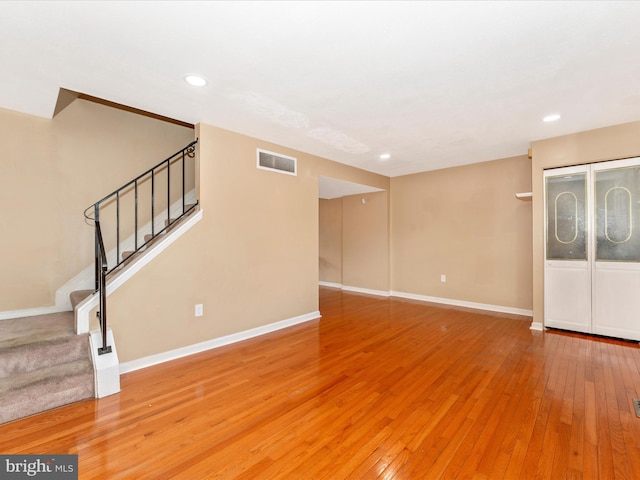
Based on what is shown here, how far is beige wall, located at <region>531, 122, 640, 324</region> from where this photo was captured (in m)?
3.51

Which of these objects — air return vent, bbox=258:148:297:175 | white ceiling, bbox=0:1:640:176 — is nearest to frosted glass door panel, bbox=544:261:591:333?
white ceiling, bbox=0:1:640:176

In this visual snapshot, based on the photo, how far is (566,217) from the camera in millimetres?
3949

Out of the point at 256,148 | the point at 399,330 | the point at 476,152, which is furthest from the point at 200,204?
the point at 476,152

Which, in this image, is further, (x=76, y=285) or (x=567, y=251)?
(x=567, y=251)

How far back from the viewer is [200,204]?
11.3 feet

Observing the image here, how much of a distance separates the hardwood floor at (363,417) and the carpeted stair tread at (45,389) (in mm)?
86

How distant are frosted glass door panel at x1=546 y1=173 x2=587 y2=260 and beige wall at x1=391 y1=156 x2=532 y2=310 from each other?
0.80 metres

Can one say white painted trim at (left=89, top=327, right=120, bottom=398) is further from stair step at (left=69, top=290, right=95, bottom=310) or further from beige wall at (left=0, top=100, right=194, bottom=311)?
beige wall at (left=0, top=100, right=194, bottom=311)

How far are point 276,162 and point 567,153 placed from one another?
3936 mm

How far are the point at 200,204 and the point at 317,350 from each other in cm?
219

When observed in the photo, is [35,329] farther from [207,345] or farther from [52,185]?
[52,185]

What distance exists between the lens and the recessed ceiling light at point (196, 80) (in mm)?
2459

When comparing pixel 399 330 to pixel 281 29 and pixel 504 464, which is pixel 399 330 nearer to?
pixel 504 464

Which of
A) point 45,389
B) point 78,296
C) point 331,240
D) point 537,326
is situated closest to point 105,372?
point 45,389
